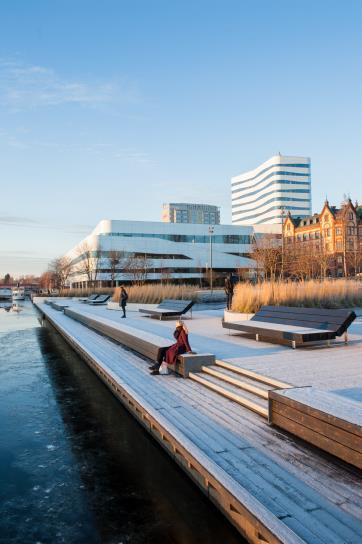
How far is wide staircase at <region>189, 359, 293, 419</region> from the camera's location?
5.87 meters

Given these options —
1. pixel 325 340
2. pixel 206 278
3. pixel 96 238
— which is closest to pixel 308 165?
pixel 206 278

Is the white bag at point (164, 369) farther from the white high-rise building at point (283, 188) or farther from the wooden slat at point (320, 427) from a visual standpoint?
the white high-rise building at point (283, 188)

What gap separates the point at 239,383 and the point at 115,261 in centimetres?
5656

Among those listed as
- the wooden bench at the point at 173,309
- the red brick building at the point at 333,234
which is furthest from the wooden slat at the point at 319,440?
the red brick building at the point at 333,234

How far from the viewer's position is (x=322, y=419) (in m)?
4.12

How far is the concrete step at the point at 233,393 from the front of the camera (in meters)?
5.59

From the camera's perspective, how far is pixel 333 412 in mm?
4039

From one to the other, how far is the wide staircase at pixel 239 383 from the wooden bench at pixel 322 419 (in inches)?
23.3

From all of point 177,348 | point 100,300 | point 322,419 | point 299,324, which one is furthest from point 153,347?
point 100,300

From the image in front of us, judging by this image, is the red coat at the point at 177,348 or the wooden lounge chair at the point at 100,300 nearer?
the red coat at the point at 177,348

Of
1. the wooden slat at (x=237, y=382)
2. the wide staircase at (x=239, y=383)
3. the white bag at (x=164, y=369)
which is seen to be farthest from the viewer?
the white bag at (x=164, y=369)

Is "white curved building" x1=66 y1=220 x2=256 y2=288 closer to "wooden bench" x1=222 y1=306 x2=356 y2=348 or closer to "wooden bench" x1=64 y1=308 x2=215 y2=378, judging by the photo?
"wooden bench" x1=64 y1=308 x2=215 y2=378

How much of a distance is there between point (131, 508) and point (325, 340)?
685 centimetres

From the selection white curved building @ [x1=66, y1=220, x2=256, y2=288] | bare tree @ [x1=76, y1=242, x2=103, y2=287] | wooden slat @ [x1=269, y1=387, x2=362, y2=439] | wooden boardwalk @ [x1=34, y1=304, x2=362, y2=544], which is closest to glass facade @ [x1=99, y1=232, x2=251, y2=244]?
white curved building @ [x1=66, y1=220, x2=256, y2=288]
